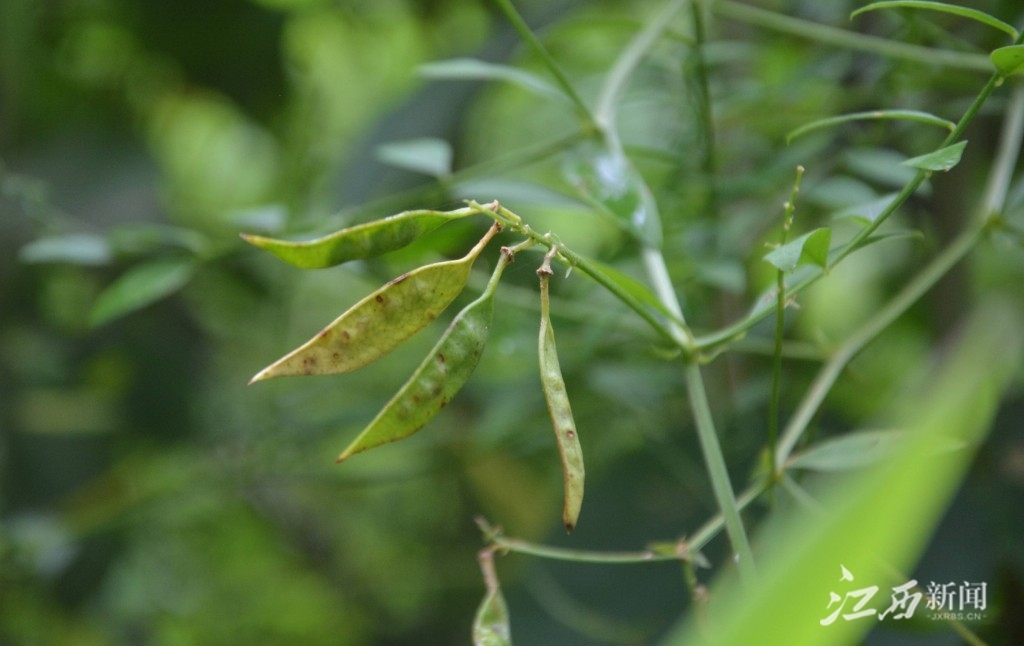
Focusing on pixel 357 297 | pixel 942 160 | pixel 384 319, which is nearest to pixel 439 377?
pixel 384 319

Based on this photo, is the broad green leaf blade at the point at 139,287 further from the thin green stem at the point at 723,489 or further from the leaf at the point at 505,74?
the thin green stem at the point at 723,489

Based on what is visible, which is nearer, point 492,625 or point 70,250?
point 492,625

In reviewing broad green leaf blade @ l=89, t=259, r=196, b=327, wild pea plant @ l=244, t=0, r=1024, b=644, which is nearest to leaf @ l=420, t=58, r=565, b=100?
wild pea plant @ l=244, t=0, r=1024, b=644

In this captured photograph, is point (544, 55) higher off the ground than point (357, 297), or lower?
higher

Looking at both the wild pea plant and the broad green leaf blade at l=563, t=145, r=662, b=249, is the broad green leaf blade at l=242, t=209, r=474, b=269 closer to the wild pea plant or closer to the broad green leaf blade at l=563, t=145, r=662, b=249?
the wild pea plant

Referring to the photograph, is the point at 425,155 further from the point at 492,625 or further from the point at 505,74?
the point at 492,625

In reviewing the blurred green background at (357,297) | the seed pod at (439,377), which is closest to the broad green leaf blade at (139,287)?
the blurred green background at (357,297)

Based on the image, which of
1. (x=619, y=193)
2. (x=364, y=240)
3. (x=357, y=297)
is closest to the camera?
(x=364, y=240)

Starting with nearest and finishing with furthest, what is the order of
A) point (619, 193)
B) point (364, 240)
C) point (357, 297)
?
point (364, 240) → point (619, 193) → point (357, 297)
